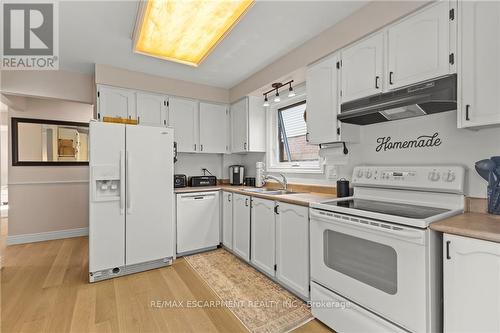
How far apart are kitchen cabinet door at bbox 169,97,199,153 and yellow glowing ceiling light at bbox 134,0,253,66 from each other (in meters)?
0.87

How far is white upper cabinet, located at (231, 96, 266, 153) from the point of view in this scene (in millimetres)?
3576

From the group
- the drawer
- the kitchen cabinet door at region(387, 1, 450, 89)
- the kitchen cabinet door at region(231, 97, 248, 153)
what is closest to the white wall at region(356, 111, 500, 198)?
the kitchen cabinet door at region(387, 1, 450, 89)

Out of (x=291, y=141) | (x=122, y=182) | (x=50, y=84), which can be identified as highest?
(x=50, y=84)

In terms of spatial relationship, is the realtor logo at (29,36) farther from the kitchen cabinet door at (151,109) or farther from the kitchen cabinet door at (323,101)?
the kitchen cabinet door at (323,101)

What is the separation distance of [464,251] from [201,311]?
1848mm

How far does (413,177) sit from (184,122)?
300 centimetres

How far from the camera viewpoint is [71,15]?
2.12m

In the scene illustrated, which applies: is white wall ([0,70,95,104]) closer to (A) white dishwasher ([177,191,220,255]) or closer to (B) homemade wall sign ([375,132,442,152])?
(A) white dishwasher ([177,191,220,255])

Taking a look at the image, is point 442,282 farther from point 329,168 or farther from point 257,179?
point 257,179

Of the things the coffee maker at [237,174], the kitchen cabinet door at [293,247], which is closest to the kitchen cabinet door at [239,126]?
the coffee maker at [237,174]

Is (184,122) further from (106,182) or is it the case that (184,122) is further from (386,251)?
(386,251)

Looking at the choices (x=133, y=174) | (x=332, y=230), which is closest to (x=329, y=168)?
(x=332, y=230)

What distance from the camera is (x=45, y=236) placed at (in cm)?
384

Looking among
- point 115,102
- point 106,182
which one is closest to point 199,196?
point 106,182
